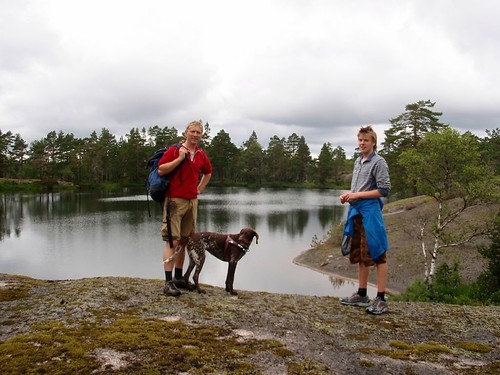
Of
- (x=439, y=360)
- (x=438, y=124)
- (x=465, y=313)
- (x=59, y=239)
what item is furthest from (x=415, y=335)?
(x=438, y=124)

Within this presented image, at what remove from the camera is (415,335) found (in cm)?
482

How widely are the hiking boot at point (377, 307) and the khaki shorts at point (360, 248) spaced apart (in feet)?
1.85

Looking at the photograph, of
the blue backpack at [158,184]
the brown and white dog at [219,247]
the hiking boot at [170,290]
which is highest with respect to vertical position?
the blue backpack at [158,184]

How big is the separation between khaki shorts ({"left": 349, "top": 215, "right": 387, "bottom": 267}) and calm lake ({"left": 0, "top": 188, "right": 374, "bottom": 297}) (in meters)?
13.5

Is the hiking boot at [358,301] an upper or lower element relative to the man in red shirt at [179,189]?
lower

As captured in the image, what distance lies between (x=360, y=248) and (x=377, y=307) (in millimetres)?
905

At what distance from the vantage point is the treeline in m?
88.7

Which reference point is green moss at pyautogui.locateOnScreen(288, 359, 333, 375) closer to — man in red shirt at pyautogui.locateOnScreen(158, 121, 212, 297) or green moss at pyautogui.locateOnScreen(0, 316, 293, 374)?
green moss at pyautogui.locateOnScreen(0, 316, 293, 374)

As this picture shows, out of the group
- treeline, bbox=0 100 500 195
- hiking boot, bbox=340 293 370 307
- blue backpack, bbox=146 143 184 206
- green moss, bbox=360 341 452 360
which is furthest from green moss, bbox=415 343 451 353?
treeline, bbox=0 100 500 195

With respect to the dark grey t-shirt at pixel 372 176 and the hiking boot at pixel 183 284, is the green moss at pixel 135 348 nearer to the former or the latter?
the hiking boot at pixel 183 284

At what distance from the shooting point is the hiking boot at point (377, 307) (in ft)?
18.3

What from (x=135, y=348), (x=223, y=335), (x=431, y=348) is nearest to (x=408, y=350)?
(x=431, y=348)

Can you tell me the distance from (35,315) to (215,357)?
2.51 metres

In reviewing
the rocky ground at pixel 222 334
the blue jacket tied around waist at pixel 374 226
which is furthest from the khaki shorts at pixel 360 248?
the rocky ground at pixel 222 334
